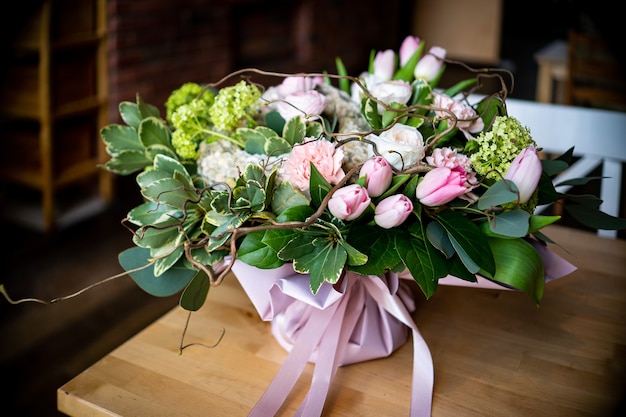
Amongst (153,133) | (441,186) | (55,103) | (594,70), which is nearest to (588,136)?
(441,186)

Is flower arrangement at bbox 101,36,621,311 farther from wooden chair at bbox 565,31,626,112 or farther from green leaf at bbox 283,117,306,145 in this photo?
wooden chair at bbox 565,31,626,112

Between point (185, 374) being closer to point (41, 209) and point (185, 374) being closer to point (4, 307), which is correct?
point (4, 307)

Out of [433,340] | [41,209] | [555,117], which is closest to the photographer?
[433,340]

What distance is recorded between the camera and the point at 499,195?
81 cm

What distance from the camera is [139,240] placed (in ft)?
2.93

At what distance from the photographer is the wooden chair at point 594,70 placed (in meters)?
3.06

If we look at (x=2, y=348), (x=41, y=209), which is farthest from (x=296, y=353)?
(x=41, y=209)

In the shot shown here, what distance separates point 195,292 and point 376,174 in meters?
0.27

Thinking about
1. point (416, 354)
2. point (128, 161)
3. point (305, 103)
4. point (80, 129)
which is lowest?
point (80, 129)

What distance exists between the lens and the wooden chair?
306 cm

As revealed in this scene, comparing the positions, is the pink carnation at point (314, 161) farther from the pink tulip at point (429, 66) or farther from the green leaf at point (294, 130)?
the pink tulip at point (429, 66)

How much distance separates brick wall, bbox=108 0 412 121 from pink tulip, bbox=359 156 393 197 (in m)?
1.89

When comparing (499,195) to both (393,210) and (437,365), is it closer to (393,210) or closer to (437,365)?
(393,210)

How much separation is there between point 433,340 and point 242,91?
470mm
